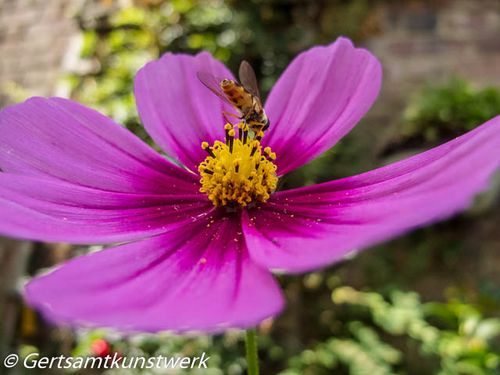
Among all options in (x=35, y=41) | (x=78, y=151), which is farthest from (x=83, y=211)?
(x=35, y=41)

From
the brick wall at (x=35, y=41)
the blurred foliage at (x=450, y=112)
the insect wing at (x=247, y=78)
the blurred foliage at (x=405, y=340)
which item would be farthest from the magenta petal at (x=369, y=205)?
the brick wall at (x=35, y=41)

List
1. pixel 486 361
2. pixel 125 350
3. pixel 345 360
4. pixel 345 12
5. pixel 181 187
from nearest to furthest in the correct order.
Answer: pixel 181 187
pixel 486 361
pixel 125 350
pixel 345 360
pixel 345 12

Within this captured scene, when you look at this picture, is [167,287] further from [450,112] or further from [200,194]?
[450,112]

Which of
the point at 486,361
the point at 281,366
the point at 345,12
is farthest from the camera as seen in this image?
the point at 345,12

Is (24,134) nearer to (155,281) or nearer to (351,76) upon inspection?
(155,281)

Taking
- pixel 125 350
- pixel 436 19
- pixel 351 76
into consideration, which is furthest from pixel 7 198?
pixel 436 19

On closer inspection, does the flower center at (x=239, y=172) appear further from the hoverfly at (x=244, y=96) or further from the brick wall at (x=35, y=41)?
the brick wall at (x=35, y=41)
